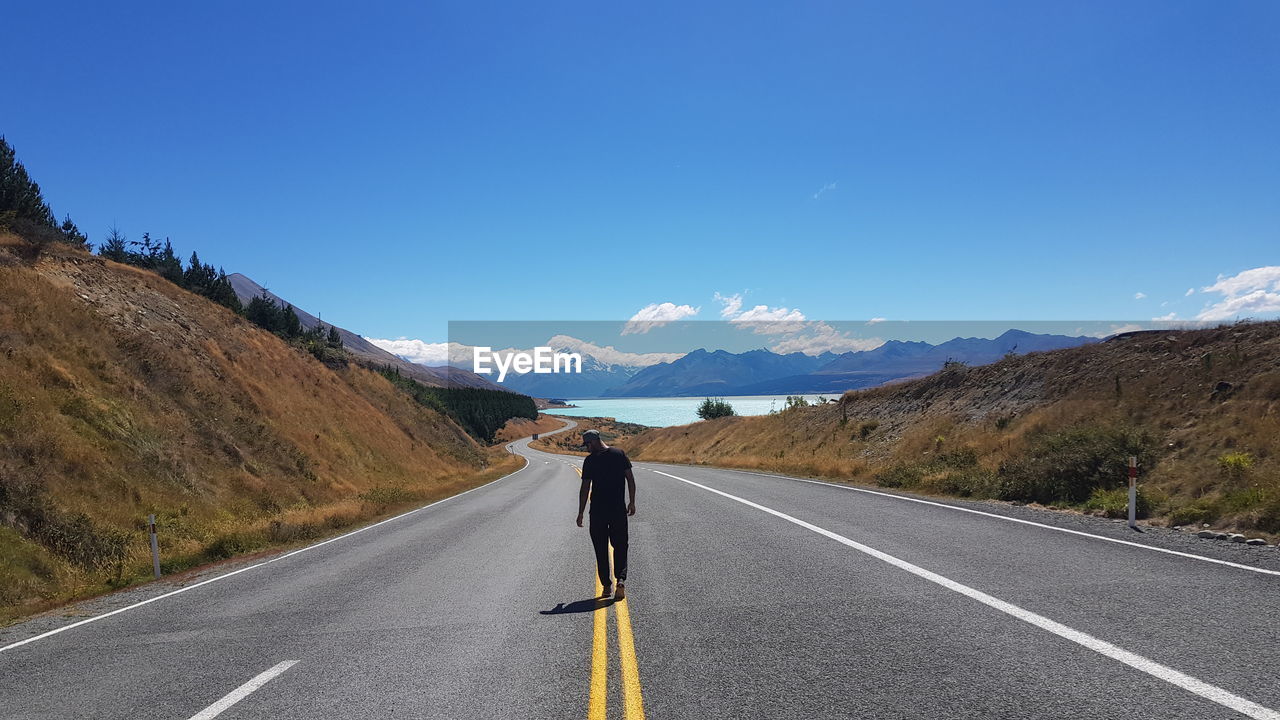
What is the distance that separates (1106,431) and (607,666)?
51.4ft

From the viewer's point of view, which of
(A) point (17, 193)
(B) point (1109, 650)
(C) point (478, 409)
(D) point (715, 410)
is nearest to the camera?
(B) point (1109, 650)

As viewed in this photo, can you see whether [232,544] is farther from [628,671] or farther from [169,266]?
[169,266]

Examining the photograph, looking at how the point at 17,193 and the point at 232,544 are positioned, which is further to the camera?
the point at 17,193

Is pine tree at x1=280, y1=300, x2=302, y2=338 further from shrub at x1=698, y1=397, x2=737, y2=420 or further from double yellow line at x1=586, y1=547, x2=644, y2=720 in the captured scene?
double yellow line at x1=586, y1=547, x2=644, y2=720

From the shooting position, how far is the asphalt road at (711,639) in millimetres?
4602

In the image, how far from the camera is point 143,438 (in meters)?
19.3

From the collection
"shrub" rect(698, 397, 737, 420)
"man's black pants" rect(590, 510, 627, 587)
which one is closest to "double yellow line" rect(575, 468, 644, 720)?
"man's black pants" rect(590, 510, 627, 587)

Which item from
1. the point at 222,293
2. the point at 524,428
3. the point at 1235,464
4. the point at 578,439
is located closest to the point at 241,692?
the point at 1235,464

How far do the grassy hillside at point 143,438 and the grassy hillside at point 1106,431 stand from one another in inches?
711

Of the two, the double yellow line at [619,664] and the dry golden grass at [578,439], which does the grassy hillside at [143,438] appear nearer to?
the double yellow line at [619,664]

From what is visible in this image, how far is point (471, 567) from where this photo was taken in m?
10.2

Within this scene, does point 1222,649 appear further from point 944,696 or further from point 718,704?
point 718,704

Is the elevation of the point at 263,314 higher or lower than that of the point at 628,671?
higher

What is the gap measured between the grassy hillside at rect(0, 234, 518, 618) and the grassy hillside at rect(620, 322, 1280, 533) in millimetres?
18072
